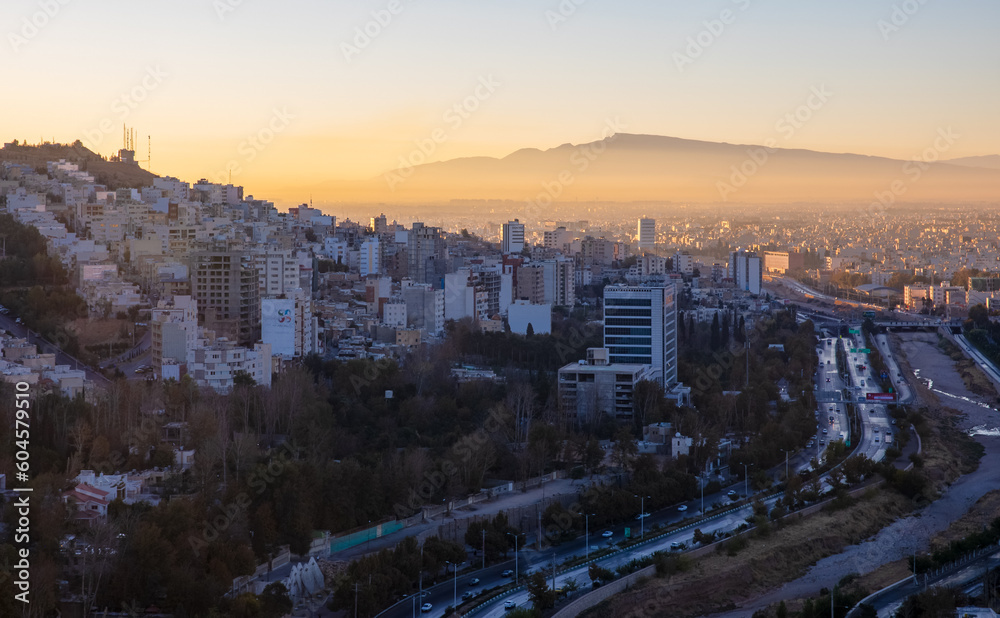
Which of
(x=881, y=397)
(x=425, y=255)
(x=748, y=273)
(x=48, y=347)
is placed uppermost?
(x=425, y=255)

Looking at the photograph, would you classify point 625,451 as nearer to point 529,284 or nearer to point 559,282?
point 529,284

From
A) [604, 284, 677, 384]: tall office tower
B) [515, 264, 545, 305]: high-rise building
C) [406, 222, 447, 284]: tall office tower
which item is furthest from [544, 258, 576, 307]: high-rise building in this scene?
[604, 284, 677, 384]: tall office tower

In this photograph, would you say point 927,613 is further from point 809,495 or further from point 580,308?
point 580,308

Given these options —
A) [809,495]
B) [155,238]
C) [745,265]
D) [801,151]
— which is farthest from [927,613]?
[801,151]

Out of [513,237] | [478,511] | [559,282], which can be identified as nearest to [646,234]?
[513,237]

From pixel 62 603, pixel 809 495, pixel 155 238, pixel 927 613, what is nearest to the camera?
pixel 62 603
